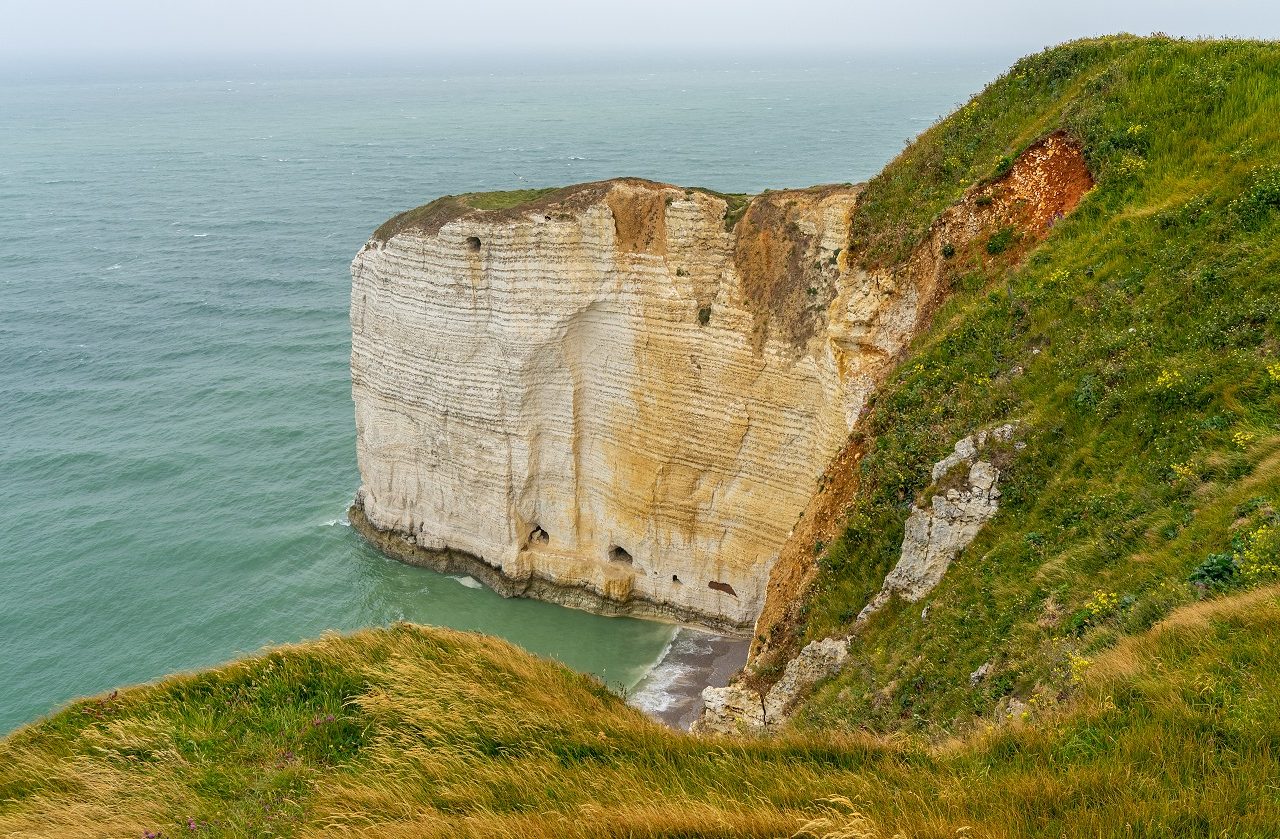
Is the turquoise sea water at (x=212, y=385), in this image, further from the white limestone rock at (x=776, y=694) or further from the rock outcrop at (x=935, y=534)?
the rock outcrop at (x=935, y=534)

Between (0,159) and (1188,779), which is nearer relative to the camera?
(1188,779)

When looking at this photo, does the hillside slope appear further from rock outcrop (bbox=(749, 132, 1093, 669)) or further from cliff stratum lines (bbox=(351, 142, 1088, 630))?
cliff stratum lines (bbox=(351, 142, 1088, 630))

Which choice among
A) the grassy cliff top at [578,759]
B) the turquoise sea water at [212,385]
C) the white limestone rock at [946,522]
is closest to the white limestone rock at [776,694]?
the white limestone rock at [946,522]

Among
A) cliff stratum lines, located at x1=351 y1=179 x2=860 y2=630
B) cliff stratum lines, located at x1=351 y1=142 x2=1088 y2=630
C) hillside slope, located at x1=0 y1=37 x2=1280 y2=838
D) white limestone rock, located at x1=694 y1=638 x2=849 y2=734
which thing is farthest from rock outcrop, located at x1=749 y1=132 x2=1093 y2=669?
cliff stratum lines, located at x1=351 y1=179 x2=860 y2=630

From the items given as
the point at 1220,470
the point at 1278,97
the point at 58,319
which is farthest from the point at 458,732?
the point at 58,319

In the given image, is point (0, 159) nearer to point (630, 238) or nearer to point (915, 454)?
point (630, 238)

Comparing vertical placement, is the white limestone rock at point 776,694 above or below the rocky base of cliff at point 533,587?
above

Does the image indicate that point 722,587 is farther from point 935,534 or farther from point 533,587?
point 935,534
